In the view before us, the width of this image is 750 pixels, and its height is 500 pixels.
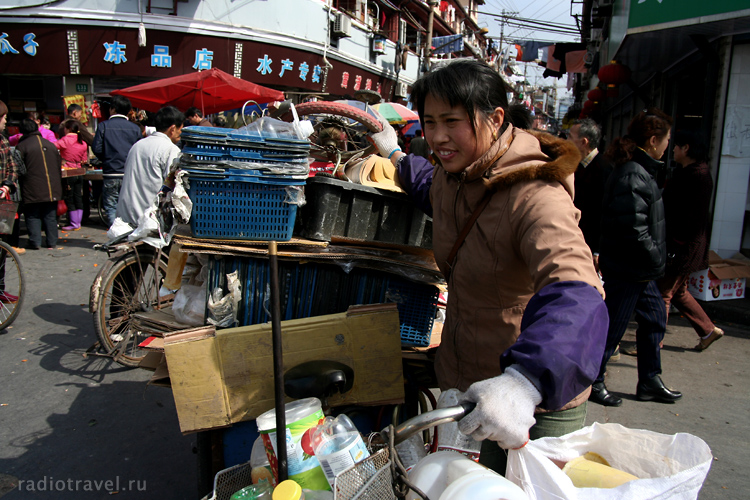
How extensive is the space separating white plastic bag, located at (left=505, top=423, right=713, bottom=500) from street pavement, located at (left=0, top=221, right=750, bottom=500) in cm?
156

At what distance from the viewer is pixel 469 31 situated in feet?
157

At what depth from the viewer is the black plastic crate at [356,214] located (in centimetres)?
232

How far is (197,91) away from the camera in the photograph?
9.45 meters

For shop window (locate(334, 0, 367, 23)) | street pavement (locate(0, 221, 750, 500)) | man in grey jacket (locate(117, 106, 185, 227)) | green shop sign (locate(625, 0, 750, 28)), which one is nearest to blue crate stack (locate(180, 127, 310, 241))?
street pavement (locate(0, 221, 750, 500))

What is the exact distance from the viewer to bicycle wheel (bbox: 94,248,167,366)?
4.27 meters

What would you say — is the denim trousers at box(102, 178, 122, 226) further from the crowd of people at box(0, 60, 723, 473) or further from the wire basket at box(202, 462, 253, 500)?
the wire basket at box(202, 462, 253, 500)

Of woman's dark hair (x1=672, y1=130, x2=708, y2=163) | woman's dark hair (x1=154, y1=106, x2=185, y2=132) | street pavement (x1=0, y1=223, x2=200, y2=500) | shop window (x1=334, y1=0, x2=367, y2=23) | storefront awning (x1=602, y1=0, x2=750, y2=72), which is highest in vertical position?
shop window (x1=334, y1=0, x2=367, y2=23)

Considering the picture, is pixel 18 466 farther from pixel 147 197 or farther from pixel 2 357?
pixel 147 197

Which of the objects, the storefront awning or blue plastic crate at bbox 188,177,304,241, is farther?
the storefront awning

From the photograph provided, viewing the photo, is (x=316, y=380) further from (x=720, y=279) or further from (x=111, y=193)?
(x=111, y=193)

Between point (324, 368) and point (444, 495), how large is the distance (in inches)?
35.9

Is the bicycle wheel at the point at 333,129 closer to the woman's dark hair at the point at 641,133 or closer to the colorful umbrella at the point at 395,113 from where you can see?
the woman's dark hair at the point at 641,133

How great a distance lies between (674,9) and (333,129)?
520 cm

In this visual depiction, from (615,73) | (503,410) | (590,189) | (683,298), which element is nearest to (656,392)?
(683,298)
